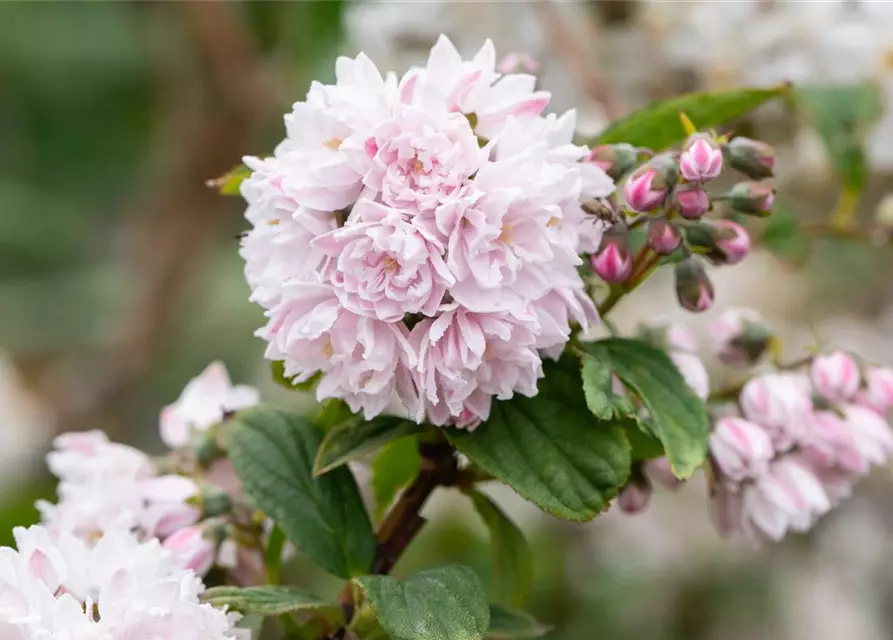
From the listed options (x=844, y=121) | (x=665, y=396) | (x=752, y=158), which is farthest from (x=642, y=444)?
(x=844, y=121)

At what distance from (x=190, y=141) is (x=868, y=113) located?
1006 mm

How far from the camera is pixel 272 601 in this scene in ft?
1.23

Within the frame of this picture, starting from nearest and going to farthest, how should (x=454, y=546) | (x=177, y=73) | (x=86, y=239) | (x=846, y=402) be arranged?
(x=846, y=402)
(x=454, y=546)
(x=177, y=73)
(x=86, y=239)

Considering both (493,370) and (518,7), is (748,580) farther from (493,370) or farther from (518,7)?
(493,370)

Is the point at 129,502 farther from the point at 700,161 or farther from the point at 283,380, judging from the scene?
the point at 700,161

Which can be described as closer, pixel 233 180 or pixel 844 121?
pixel 233 180

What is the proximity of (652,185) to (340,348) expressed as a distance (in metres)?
0.14

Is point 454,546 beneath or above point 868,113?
beneath

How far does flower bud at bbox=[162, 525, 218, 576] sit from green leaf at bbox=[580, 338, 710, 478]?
0.19m

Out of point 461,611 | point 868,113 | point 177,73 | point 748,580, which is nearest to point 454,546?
point 748,580

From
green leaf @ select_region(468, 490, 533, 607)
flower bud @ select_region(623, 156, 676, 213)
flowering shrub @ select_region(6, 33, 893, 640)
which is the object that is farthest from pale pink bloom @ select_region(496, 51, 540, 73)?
green leaf @ select_region(468, 490, 533, 607)

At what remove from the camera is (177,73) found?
6.11 ft

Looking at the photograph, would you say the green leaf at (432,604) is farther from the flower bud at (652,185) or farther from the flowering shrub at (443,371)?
the flower bud at (652,185)

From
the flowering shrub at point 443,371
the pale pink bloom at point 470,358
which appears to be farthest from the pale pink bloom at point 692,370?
the pale pink bloom at point 470,358
